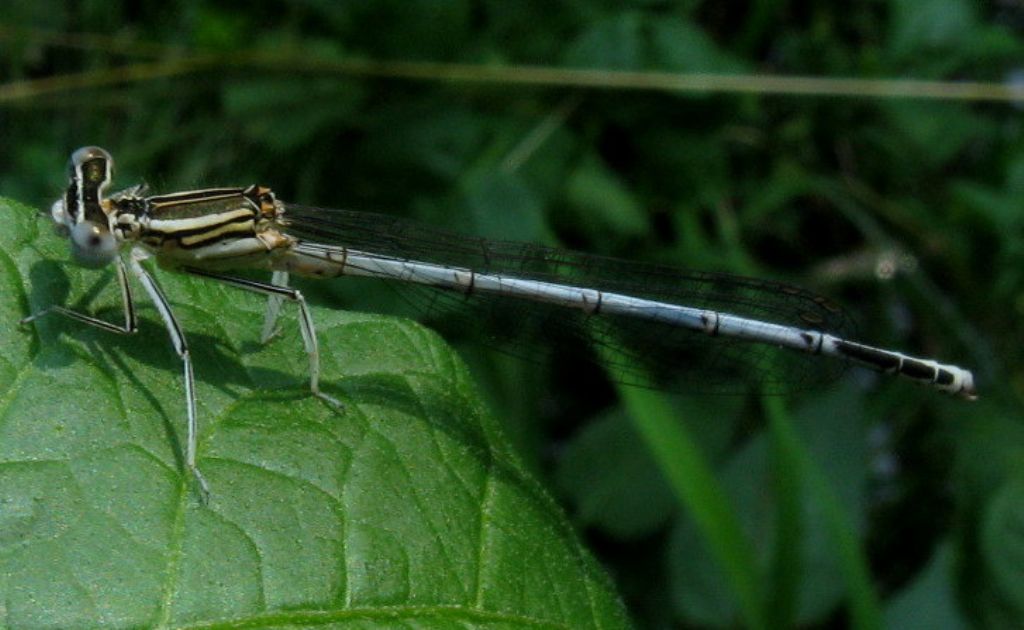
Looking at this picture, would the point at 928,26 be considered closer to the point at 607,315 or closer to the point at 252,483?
the point at 607,315

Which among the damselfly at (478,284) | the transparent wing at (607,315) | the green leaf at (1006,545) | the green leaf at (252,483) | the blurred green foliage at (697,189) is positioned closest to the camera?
the green leaf at (252,483)

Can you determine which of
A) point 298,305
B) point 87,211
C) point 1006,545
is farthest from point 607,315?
point 1006,545

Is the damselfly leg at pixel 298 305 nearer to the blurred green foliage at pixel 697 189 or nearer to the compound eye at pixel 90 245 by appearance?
the compound eye at pixel 90 245

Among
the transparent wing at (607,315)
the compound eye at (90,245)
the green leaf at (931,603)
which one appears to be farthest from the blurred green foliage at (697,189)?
the compound eye at (90,245)

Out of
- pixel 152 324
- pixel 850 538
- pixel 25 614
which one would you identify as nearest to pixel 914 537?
pixel 850 538

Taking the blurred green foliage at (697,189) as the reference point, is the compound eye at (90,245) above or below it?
below

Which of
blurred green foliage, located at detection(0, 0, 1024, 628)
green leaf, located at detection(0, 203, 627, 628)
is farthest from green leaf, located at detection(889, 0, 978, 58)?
green leaf, located at detection(0, 203, 627, 628)

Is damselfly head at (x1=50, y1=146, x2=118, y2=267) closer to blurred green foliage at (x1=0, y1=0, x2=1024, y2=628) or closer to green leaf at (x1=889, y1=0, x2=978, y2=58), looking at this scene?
blurred green foliage at (x1=0, y1=0, x2=1024, y2=628)
